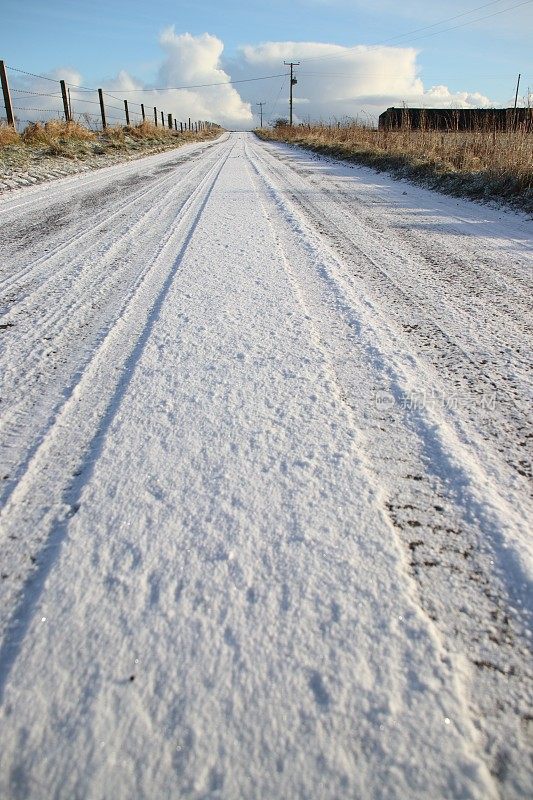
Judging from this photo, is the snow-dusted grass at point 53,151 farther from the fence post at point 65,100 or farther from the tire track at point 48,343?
the tire track at point 48,343

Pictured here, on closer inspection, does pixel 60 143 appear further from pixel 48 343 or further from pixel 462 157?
pixel 48 343

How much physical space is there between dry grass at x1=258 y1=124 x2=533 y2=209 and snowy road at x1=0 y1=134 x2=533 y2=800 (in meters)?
5.12

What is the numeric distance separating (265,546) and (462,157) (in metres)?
10.7

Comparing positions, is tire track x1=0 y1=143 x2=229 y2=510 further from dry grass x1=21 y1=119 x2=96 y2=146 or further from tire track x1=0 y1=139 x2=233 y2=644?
dry grass x1=21 y1=119 x2=96 y2=146

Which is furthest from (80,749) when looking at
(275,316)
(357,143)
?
(357,143)

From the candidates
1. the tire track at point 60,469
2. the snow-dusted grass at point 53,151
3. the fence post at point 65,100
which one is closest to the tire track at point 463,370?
the tire track at point 60,469

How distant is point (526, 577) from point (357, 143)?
60.0 feet

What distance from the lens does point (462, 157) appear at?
31.3 feet

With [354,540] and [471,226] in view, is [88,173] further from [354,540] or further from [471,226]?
[354,540]

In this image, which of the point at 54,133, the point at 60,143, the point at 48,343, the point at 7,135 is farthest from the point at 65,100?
the point at 48,343

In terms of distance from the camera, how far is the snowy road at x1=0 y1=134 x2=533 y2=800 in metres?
0.97

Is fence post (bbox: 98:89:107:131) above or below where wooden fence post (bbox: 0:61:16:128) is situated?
above

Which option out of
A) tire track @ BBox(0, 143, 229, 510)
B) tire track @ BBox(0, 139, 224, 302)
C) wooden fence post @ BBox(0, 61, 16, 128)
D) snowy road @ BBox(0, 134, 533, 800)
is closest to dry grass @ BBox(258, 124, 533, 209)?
snowy road @ BBox(0, 134, 533, 800)

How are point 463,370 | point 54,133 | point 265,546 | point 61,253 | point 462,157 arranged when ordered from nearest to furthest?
point 265,546, point 463,370, point 61,253, point 462,157, point 54,133
